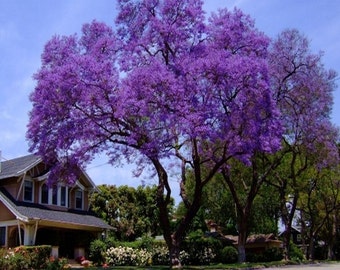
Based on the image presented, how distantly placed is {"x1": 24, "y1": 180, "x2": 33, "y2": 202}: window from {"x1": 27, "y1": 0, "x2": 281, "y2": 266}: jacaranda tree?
8.74 m

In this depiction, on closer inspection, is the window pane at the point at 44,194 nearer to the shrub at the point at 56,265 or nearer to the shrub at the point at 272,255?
the shrub at the point at 56,265

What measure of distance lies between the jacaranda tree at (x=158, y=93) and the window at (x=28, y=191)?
874 centimetres

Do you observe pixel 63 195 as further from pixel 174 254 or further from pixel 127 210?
pixel 127 210

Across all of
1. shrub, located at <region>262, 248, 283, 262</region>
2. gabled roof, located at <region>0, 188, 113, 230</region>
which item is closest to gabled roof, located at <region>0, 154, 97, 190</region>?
gabled roof, located at <region>0, 188, 113, 230</region>

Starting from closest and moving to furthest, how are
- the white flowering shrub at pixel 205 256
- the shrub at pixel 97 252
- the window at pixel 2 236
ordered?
the window at pixel 2 236, the shrub at pixel 97 252, the white flowering shrub at pixel 205 256

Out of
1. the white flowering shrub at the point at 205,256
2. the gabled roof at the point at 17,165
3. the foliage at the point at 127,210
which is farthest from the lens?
the foliage at the point at 127,210

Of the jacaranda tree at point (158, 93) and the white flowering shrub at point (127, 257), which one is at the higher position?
the jacaranda tree at point (158, 93)

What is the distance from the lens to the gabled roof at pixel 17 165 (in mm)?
34406

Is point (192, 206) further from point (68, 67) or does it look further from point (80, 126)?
point (68, 67)

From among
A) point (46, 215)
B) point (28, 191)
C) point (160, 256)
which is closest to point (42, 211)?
point (46, 215)

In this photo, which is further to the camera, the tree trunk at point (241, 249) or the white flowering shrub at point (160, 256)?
the white flowering shrub at point (160, 256)

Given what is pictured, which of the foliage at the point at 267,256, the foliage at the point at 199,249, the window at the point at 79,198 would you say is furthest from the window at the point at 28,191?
the foliage at the point at 267,256

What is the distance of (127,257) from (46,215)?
798 cm

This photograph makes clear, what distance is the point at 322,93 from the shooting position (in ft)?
119
